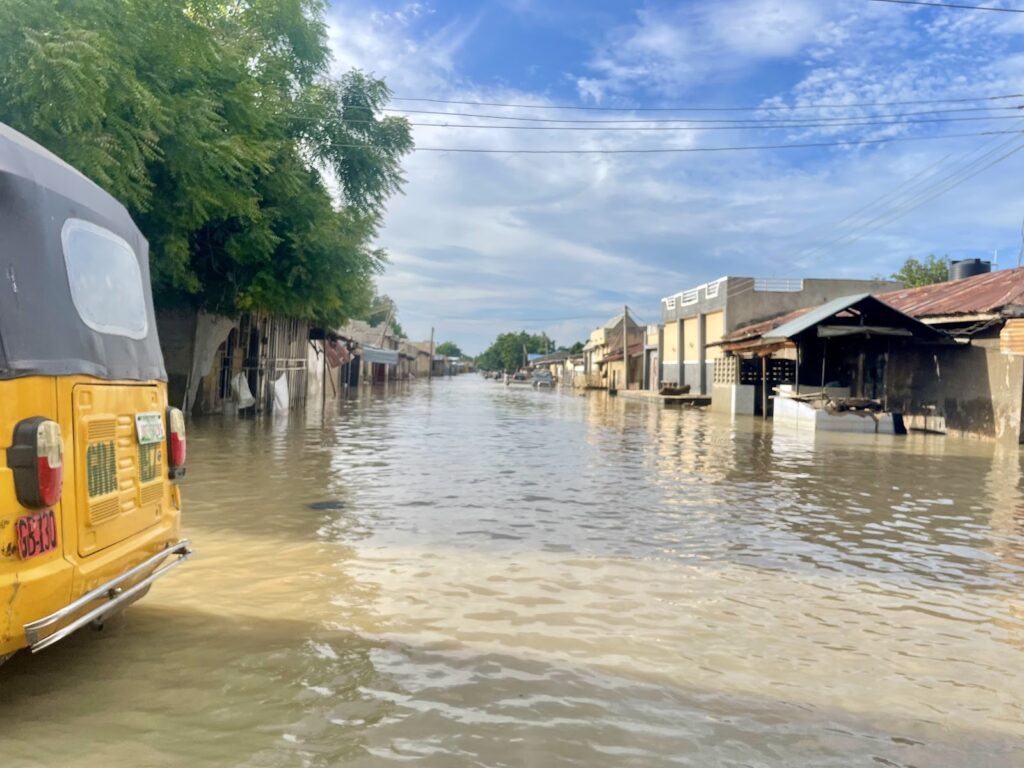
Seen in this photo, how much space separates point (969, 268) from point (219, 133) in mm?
28553

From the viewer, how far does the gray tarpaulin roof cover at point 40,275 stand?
3.28 m

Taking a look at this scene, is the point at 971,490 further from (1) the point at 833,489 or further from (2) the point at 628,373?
(2) the point at 628,373

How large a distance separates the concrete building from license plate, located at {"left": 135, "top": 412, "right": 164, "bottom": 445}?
29484 millimetres

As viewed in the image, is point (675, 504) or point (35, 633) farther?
point (675, 504)

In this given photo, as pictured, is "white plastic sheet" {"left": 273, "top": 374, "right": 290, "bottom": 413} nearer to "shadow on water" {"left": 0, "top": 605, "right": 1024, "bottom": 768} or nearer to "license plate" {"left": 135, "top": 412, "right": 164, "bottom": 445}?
"license plate" {"left": 135, "top": 412, "right": 164, "bottom": 445}

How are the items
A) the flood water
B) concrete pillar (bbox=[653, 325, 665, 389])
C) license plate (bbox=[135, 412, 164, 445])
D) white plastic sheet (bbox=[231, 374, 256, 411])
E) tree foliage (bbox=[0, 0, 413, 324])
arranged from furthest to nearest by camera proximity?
concrete pillar (bbox=[653, 325, 665, 389]) → white plastic sheet (bbox=[231, 374, 256, 411]) → tree foliage (bbox=[0, 0, 413, 324]) → license plate (bbox=[135, 412, 164, 445]) → the flood water

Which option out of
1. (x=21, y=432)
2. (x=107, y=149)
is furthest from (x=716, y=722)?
(x=107, y=149)

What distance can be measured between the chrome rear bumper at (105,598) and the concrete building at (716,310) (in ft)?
97.4

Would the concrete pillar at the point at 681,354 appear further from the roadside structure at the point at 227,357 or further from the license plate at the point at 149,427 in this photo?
the license plate at the point at 149,427

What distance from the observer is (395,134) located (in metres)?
24.0

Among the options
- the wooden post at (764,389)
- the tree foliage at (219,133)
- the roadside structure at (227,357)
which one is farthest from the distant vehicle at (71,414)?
the wooden post at (764,389)

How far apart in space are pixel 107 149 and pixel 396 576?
841 cm

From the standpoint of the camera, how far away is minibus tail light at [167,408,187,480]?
4793mm

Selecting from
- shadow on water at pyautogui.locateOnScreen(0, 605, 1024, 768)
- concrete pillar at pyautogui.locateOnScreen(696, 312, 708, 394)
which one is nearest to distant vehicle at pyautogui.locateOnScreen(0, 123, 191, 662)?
shadow on water at pyautogui.locateOnScreen(0, 605, 1024, 768)
